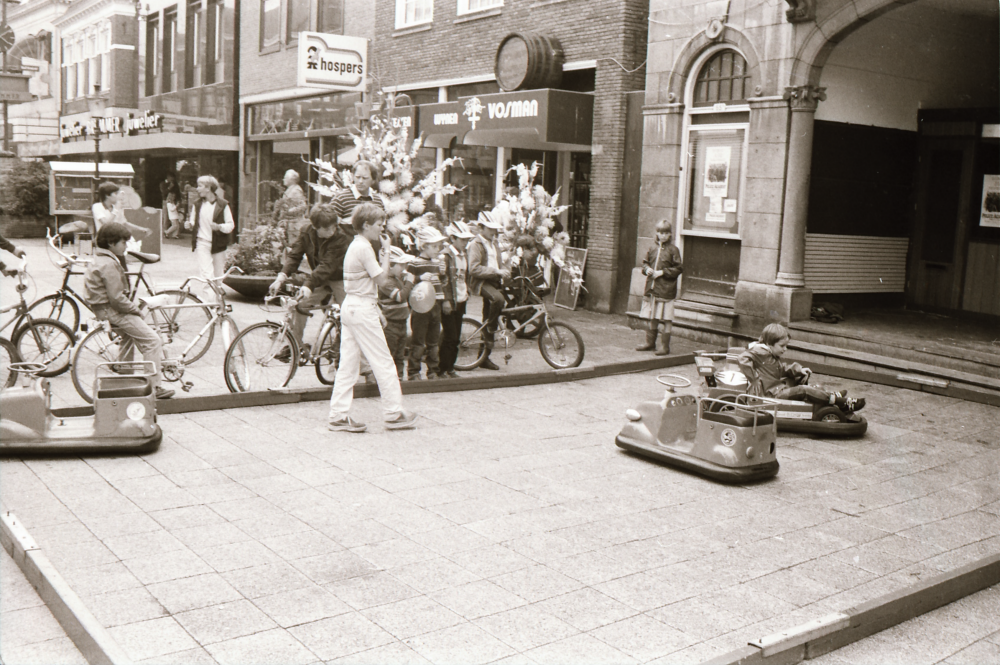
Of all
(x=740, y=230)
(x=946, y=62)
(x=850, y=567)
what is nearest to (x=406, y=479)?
(x=850, y=567)

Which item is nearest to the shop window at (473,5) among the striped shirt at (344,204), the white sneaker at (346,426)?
the striped shirt at (344,204)

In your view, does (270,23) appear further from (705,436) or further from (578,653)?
(578,653)

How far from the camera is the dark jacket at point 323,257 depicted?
31.7ft

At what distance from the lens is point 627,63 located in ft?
54.1

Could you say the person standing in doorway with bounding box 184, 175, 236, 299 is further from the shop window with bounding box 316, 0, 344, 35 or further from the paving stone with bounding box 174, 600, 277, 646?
the shop window with bounding box 316, 0, 344, 35

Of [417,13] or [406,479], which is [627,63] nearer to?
[417,13]

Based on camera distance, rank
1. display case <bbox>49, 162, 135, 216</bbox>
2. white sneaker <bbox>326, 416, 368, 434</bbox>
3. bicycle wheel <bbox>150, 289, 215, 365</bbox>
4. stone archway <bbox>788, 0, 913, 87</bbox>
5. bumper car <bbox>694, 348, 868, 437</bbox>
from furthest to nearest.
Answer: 1. display case <bbox>49, 162, 135, 216</bbox>
2. stone archway <bbox>788, 0, 913, 87</bbox>
3. bicycle wheel <bbox>150, 289, 215, 365</bbox>
4. bumper car <bbox>694, 348, 868, 437</bbox>
5. white sneaker <bbox>326, 416, 368, 434</bbox>

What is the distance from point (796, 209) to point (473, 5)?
9.91 metres

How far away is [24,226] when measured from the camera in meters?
30.5

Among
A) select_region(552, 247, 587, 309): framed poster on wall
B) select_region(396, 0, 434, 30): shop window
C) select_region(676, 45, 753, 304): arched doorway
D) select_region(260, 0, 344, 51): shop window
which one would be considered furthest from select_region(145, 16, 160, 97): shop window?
select_region(676, 45, 753, 304): arched doorway

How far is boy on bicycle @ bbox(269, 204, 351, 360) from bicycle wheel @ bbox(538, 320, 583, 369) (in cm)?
278

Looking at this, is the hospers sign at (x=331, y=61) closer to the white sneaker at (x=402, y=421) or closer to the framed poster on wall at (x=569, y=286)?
the framed poster on wall at (x=569, y=286)

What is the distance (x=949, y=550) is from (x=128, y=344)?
6753 mm

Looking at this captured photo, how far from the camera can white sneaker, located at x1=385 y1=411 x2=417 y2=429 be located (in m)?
8.41
